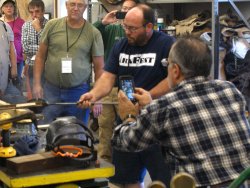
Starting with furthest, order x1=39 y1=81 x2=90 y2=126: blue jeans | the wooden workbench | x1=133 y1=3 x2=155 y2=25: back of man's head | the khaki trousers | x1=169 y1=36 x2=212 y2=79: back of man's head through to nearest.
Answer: the khaki trousers, x1=39 y1=81 x2=90 y2=126: blue jeans, x1=133 y1=3 x2=155 y2=25: back of man's head, x1=169 y1=36 x2=212 y2=79: back of man's head, the wooden workbench

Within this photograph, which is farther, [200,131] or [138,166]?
[138,166]

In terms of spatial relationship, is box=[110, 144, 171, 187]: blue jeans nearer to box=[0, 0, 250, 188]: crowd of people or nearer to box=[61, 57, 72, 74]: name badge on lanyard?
box=[0, 0, 250, 188]: crowd of people

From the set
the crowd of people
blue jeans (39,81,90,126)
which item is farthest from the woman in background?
blue jeans (39,81,90,126)

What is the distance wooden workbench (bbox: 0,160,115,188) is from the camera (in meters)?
2.03

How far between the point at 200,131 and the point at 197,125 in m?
0.03

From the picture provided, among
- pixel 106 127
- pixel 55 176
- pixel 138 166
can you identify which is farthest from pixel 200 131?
pixel 106 127

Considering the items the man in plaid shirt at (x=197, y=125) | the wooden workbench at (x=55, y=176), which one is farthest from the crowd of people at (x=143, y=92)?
the wooden workbench at (x=55, y=176)

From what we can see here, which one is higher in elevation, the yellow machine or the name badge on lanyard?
the name badge on lanyard

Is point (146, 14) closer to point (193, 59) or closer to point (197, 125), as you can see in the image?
point (193, 59)

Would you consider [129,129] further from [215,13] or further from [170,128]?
[215,13]

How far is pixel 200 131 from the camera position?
2.12 meters

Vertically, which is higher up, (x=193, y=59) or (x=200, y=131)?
(x=193, y=59)

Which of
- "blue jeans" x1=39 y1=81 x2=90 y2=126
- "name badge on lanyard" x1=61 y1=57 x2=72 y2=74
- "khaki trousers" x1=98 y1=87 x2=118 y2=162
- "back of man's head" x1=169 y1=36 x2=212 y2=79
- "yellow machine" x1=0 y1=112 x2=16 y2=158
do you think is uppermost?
"back of man's head" x1=169 y1=36 x2=212 y2=79

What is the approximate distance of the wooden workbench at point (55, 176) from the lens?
203 centimetres
